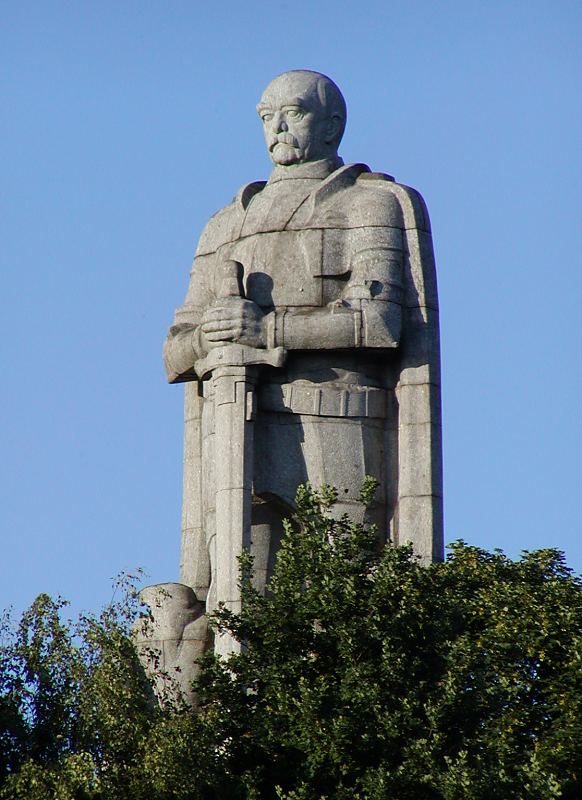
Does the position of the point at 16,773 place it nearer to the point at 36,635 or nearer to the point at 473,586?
the point at 36,635

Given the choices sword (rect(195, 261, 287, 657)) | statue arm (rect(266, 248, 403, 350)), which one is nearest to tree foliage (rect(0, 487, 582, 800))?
sword (rect(195, 261, 287, 657))

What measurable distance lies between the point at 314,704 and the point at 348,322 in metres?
5.53

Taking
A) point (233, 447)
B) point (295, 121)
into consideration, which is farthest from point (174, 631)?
point (295, 121)

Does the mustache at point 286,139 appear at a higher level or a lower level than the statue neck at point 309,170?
higher

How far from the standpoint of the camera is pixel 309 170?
36031 mm

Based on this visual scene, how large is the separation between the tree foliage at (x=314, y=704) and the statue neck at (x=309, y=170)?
4.86 metres

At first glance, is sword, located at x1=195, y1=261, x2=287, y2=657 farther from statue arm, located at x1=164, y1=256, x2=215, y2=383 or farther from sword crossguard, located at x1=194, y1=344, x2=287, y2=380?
statue arm, located at x1=164, y1=256, x2=215, y2=383

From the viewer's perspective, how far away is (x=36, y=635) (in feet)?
109

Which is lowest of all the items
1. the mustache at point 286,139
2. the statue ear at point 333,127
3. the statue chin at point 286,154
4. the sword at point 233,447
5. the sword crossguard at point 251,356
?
the sword at point 233,447

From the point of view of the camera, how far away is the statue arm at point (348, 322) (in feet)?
113

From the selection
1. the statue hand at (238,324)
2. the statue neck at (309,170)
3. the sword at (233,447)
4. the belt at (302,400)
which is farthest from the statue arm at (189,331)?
the statue neck at (309,170)

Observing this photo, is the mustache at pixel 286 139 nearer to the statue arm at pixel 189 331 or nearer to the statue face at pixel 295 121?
the statue face at pixel 295 121

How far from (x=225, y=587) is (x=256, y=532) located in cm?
114

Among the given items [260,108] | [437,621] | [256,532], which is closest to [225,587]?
[256,532]
